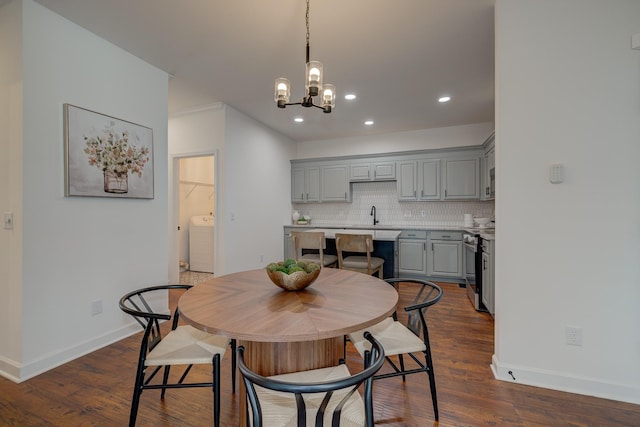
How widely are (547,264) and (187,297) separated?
86.8 inches

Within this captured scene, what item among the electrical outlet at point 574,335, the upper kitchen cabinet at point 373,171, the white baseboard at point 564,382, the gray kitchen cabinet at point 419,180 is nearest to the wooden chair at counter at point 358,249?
the white baseboard at point 564,382

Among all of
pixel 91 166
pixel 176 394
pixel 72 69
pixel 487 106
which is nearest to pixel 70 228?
pixel 91 166

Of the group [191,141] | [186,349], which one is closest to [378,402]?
[186,349]

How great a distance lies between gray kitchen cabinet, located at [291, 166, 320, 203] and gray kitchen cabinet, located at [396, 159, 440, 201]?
1588 millimetres

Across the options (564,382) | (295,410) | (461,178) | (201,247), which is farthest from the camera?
(201,247)

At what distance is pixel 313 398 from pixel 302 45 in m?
2.66

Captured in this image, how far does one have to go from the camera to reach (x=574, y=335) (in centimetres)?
187

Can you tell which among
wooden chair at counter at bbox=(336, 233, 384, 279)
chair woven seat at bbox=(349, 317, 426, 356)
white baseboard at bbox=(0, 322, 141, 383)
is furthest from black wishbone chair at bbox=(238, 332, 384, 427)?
wooden chair at counter at bbox=(336, 233, 384, 279)

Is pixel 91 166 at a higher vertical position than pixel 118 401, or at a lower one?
higher

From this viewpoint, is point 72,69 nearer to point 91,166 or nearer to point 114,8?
point 114,8

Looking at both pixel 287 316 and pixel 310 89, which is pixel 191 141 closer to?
pixel 310 89

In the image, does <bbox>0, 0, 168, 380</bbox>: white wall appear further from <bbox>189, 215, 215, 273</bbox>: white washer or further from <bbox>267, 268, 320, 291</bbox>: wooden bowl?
<bbox>189, 215, 215, 273</bbox>: white washer

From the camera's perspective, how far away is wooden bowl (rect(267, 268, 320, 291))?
4.93ft

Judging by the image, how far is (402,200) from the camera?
525 cm
